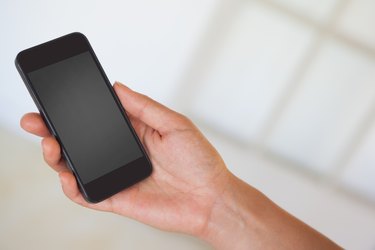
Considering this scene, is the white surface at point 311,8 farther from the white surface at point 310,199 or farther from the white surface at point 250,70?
the white surface at point 310,199

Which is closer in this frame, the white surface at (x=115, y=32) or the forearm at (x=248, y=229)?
the forearm at (x=248, y=229)

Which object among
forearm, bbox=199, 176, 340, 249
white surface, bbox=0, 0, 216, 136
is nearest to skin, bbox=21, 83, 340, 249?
forearm, bbox=199, 176, 340, 249

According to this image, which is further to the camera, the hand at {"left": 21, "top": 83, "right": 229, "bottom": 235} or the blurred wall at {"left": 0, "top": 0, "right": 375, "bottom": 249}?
the blurred wall at {"left": 0, "top": 0, "right": 375, "bottom": 249}

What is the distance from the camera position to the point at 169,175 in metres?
0.80

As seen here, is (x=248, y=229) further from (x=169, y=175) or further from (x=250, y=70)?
(x=250, y=70)

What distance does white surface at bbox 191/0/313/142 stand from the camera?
3.56ft

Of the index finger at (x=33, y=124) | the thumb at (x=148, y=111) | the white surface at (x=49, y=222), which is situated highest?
the thumb at (x=148, y=111)

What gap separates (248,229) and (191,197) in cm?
11

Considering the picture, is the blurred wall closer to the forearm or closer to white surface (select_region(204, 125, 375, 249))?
white surface (select_region(204, 125, 375, 249))

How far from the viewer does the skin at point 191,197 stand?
775mm

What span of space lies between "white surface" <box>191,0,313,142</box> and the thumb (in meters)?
0.36

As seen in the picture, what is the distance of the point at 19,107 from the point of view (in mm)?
1100

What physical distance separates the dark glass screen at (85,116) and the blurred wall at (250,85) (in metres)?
0.26

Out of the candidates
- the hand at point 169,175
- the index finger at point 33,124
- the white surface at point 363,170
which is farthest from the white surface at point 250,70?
the index finger at point 33,124
